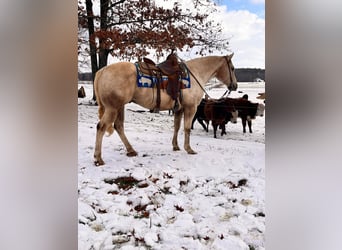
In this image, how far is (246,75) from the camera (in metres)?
1.54

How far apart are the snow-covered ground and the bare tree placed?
22cm

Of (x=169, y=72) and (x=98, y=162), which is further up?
(x=169, y=72)

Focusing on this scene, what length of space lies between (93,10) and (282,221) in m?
1.25

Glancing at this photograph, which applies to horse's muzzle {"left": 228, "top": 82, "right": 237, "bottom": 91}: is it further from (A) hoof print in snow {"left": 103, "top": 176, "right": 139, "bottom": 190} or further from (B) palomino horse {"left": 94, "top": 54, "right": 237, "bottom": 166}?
(A) hoof print in snow {"left": 103, "top": 176, "right": 139, "bottom": 190}

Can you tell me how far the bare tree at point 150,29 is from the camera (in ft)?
5.07

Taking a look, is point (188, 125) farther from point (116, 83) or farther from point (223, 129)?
point (116, 83)

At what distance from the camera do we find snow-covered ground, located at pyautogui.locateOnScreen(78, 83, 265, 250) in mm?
1478

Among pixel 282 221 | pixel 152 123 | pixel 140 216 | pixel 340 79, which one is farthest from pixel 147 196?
pixel 340 79

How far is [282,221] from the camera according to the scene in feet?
4.78

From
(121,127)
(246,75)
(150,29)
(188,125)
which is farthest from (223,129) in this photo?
(150,29)

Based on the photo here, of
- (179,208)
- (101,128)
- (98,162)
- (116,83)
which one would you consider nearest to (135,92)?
(116,83)

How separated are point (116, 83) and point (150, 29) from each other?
298mm

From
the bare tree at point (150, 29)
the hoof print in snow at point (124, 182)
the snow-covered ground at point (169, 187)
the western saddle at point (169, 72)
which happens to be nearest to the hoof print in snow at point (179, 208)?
the snow-covered ground at point (169, 187)

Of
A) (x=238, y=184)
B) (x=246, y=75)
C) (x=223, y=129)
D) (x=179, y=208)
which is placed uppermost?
(x=246, y=75)
